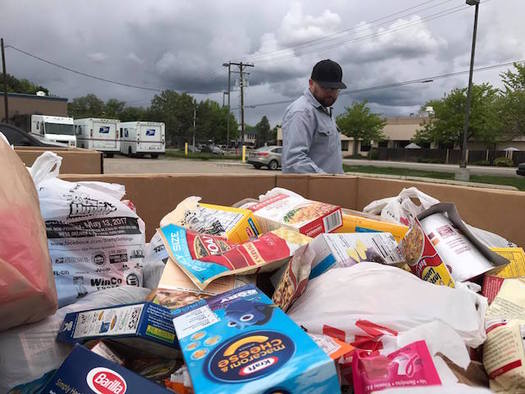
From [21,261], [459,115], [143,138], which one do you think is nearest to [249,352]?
[21,261]

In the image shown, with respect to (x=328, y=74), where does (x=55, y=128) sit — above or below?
above

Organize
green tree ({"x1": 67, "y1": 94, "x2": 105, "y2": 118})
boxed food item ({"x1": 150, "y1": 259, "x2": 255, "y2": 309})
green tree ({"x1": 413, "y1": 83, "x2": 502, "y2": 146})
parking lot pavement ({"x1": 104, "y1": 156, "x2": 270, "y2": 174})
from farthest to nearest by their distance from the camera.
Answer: green tree ({"x1": 67, "y1": 94, "x2": 105, "y2": 118}), green tree ({"x1": 413, "y1": 83, "x2": 502, "y2": 146}), parking lot pavement ({"x1": 104, "y1": 156, "x2": 270, "y2": 174}), boxed food item ({"x1": 150, "y1": 259, "x2": 255, "y2": 309})

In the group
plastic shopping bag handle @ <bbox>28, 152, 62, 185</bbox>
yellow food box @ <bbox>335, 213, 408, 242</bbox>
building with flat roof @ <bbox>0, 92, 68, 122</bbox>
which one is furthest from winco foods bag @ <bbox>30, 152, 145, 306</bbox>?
building with flat roof @ <bbox>0, 92, 68, 122</bbox>

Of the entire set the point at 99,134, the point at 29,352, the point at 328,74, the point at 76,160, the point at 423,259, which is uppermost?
the point at 99,134

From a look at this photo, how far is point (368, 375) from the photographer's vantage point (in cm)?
77

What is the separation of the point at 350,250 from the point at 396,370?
535 millimetres

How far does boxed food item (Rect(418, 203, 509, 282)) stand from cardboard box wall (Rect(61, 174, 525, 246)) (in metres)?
0.37

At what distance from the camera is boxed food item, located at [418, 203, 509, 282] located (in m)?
1.35

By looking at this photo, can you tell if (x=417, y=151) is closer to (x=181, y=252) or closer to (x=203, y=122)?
(x=203, y=122)

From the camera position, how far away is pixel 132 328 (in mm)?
856

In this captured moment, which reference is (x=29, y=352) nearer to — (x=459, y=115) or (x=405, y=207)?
(x=405, y=207)

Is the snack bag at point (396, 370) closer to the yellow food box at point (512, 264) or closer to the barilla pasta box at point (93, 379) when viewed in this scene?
the barilla pasta box at point (93, 379)

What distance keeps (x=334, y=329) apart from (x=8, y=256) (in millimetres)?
723

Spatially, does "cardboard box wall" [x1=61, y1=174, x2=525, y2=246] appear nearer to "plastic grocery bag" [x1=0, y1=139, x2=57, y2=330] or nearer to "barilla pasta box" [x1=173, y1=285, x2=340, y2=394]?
"plastic grocery bag" [x1=0, y1=139, x2=57, y2=330]
